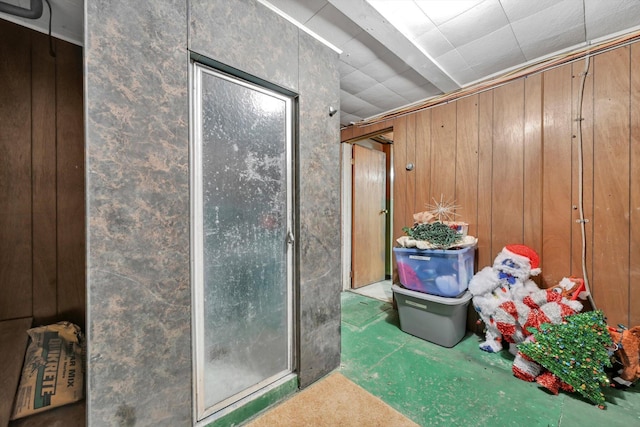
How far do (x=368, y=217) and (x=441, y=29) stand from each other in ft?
8.19

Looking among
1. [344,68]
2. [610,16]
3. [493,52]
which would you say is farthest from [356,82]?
[610,16]

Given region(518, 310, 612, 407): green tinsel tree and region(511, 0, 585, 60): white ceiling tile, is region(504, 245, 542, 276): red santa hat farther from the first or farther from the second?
region(511, 0, 585, 60): white ceiling tile

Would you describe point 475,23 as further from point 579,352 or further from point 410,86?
point 579,352

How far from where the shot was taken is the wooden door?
361cm

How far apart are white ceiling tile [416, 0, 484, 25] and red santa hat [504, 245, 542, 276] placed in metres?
1.81

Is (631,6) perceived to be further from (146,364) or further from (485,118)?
(146,364)

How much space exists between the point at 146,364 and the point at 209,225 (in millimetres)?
654

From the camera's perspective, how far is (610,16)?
158cm

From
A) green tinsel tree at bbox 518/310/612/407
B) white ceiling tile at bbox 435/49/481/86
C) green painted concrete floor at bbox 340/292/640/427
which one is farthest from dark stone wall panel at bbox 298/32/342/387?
green tinsel tree at bbox 518/310/612/407

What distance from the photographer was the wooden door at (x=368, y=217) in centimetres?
361

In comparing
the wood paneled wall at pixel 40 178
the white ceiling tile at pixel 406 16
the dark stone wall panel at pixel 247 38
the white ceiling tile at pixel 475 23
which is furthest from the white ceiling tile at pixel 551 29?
the wood paneled wall at pixel 40 178

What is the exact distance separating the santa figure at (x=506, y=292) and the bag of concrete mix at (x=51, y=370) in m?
2.76

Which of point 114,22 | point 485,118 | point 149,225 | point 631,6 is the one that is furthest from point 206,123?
point 631,6

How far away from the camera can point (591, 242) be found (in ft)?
6.05
